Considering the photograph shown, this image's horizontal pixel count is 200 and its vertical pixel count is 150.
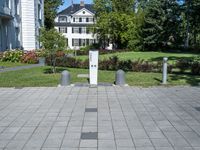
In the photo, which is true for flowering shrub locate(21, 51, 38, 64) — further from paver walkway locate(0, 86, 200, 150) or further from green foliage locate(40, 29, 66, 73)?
paver walkway locate(0, 86, 200, 150)

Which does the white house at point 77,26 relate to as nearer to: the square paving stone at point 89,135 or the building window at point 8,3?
the building window at point 8,3

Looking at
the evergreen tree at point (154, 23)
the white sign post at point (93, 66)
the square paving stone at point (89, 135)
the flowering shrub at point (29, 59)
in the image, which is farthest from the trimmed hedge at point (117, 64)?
the evergreen tree at point (154, 23)

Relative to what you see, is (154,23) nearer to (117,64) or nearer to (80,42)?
(117,64)

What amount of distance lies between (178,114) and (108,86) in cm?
530

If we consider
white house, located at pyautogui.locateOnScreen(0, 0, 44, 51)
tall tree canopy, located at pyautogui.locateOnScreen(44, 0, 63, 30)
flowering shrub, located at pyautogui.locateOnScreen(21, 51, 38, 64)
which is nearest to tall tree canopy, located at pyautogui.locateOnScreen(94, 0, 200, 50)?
tall tree canopy, located at pyautogui.locateOnScreen(44, 0, 63, 30)

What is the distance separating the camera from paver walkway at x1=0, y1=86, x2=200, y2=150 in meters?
6.46

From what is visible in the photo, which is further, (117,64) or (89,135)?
(117,64)

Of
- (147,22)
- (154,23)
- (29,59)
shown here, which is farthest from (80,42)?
(29,59)

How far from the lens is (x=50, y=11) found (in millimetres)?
58750

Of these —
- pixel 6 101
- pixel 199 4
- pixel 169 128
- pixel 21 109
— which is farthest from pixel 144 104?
pixel 199 4

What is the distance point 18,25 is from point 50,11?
998 inches

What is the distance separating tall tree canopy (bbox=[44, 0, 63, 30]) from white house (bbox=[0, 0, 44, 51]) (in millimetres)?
19323

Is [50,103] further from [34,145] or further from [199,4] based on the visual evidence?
[199,4]

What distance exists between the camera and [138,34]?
5569cm
